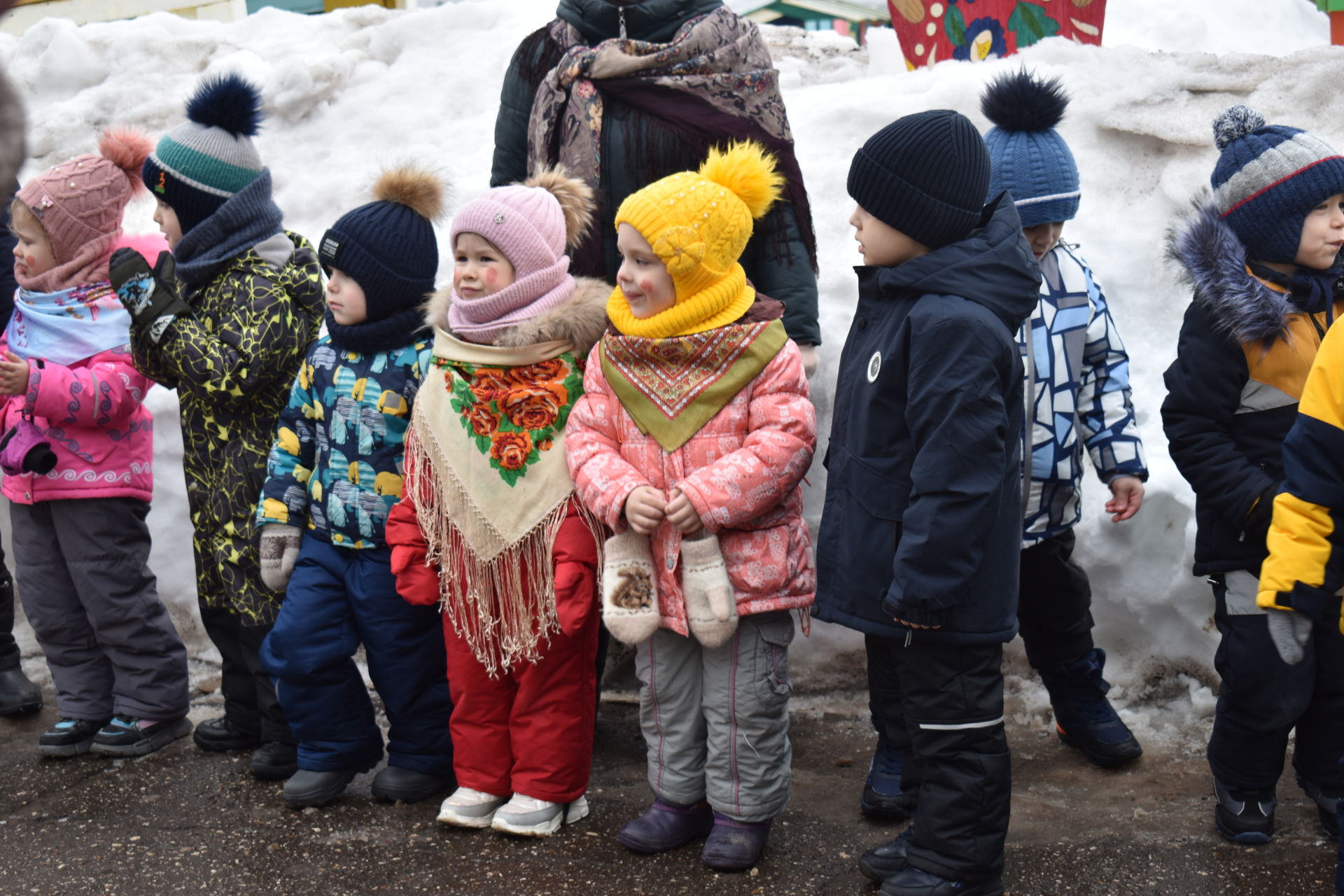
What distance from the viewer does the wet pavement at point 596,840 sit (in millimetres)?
3240

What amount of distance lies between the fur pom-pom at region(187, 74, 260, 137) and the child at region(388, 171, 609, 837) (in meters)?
1.08

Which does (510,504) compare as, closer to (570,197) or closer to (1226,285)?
(570,197)

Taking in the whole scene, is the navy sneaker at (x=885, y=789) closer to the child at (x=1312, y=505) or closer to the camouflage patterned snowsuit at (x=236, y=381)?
the child at (x=1312, y=505)

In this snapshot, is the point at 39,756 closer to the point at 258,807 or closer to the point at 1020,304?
the point at 258,807

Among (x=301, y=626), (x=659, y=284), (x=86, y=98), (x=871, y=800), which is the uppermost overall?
(x=659, y=284)

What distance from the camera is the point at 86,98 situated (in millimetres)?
7449

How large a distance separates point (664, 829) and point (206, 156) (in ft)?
8.38

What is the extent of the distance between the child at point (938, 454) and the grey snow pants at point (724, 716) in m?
0.33

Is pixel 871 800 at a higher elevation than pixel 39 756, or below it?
higher

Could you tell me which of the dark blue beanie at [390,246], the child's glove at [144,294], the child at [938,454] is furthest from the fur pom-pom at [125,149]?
the child at [938,454]

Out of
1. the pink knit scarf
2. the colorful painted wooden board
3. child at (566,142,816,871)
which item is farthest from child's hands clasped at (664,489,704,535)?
the colorful painted wooden board

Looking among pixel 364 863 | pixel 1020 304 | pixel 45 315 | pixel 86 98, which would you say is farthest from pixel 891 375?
pixel 86 98

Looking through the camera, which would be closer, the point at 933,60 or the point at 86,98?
the point at 933,60

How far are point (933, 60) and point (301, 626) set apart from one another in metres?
4.51
